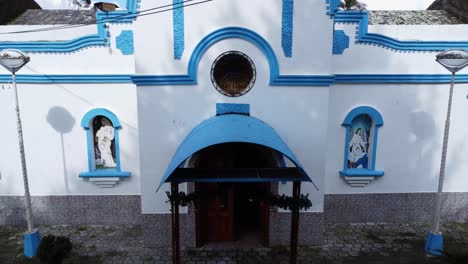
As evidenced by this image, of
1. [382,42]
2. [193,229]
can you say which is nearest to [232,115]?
[193,229]

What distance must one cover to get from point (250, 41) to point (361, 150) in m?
3.74

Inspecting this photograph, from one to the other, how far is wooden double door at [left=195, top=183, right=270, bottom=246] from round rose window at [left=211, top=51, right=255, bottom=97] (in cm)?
196

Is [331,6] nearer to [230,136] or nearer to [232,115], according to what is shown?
[232,115]

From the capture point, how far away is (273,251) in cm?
693

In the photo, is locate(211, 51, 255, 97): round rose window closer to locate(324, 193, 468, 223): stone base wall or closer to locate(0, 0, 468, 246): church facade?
locate(0, 0, 468, 246): church facade

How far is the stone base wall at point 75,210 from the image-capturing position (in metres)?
7.89

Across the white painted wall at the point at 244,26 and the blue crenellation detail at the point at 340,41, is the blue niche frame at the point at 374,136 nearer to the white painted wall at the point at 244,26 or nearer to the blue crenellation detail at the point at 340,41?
the blue crenellation detail at the point at 340,41

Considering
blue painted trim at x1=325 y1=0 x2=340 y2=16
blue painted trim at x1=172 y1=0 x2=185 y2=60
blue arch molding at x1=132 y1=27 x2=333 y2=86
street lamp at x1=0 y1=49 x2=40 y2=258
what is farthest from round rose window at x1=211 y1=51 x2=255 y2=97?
street lamp at x1=0 y1=49 x2=40 y2=258

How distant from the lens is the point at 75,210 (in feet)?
26.1

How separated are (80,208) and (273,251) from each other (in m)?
4.63

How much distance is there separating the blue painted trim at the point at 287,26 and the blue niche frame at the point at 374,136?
7.35 ft

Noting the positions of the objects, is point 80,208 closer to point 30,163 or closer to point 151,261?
point 30,163

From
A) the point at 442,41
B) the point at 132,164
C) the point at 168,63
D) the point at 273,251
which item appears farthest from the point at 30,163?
the point at 442,41

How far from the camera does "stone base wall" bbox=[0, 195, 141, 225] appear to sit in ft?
25.9
